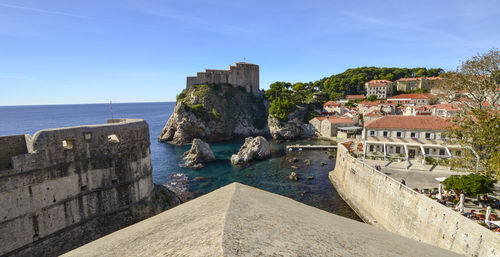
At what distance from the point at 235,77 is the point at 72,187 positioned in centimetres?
7393

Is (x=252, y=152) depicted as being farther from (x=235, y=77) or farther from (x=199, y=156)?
(x=235, y=77)

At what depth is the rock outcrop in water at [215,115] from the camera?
6581 centimetres

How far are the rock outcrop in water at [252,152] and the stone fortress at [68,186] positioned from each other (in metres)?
25.7

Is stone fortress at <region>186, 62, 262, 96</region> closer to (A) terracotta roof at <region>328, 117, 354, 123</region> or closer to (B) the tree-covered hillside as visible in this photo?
(B) the tree-covered hillside

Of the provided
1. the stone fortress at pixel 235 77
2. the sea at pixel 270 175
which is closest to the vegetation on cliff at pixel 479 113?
the sea at pixel 270 175

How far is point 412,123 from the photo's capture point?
31.8 meters

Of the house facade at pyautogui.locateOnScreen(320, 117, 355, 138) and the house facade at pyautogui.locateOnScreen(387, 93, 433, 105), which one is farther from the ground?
the house facade at pyautogui.locateOnScreen(387, 93, 433, 105)

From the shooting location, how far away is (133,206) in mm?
18812

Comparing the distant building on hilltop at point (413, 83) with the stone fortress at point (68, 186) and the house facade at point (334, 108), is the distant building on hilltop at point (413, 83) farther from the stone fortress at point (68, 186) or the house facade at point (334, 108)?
the stone fortress at point (68, 186)

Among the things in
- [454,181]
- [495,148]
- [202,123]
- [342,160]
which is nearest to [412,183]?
[454,181]

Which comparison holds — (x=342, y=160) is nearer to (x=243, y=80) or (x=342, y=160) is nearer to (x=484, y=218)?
(x=484, y=218)

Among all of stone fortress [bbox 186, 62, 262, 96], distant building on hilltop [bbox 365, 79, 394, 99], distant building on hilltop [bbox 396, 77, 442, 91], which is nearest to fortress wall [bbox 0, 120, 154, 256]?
stone fortress [bbox 186, 62, 262, 96]

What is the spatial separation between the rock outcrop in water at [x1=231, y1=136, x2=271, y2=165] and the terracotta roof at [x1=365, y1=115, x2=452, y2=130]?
66.8 feet

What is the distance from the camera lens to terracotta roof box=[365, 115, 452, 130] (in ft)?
101
